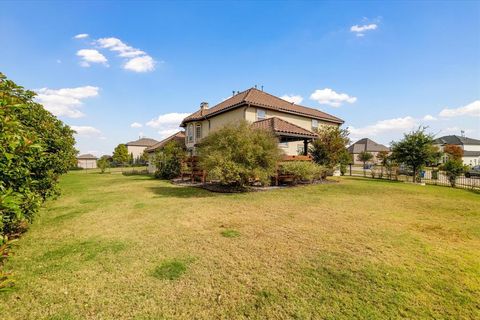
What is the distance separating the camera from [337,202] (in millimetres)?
9039

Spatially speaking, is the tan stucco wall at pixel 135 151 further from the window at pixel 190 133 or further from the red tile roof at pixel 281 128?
the red tile roof at pixel 281 128

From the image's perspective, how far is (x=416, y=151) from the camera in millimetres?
17344

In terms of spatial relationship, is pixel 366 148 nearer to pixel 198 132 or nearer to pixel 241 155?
pixel 198 132

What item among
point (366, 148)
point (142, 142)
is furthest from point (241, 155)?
point (142, 142)

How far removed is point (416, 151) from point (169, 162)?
20998mm

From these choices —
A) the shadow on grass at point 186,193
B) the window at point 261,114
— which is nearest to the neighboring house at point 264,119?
the window at point 261,114

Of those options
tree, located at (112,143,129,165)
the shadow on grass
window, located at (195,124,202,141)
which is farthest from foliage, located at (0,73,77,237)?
tree, located at (112,143,129,165)

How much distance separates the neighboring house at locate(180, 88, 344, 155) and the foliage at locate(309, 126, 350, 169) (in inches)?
32.0

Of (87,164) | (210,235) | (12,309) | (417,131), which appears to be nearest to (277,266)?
(210,235)

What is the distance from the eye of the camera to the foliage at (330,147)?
16.0 metres

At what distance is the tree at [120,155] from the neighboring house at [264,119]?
3594 centimetres

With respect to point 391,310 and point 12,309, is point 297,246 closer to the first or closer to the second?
point 391,310

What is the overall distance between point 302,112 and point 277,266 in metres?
20.5

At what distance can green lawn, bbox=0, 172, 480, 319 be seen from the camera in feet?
9.30
